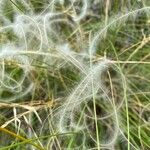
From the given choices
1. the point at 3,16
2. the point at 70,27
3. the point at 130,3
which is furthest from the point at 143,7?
the point at 3,16

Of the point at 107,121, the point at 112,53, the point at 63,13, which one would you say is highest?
the point at 63,13

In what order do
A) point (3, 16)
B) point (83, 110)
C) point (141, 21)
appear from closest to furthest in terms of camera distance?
point (83, 110)
point (3, 16)
point (141, 21)

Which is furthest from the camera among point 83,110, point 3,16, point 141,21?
point 141,21

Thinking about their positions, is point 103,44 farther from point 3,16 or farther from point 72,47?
point 3,16

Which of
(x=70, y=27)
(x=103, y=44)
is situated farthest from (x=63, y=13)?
(x=103, y=44)

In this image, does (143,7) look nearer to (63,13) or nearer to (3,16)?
(63,13)

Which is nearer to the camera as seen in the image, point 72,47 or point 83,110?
point 83,110

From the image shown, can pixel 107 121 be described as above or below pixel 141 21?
below
